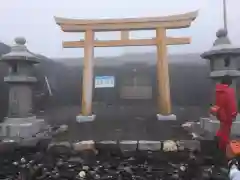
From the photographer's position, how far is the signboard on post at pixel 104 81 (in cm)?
953

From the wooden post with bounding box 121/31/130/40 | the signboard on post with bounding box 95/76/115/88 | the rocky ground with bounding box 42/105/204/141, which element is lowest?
the rocky ground with bounding box 42/105/204/141

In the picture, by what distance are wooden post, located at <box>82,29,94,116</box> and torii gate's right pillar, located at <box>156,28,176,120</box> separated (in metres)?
1.93

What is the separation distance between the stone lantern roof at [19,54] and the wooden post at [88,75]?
151 centimetres

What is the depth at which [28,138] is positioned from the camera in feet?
18.9

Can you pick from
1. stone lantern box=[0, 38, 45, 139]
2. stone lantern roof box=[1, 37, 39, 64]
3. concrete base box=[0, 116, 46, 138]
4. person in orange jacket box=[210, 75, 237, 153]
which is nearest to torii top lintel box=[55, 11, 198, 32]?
stone lantern roof box=[1, 37, 39, 64]

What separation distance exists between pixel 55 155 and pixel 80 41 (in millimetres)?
3841

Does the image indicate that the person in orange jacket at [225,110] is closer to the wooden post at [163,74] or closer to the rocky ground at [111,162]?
the rocky ground at [111,162]

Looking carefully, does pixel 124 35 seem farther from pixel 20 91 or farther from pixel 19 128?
pixel 19 128

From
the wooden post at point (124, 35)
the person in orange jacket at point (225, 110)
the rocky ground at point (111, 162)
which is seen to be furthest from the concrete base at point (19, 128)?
the person in orange jacket at point (225, 110)

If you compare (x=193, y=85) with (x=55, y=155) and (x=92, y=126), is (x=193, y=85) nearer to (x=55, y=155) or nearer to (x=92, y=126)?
(x=92, y=126)

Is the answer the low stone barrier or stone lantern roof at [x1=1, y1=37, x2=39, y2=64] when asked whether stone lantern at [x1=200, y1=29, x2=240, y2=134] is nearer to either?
the low stone barrier

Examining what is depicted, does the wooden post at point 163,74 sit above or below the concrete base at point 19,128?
→ above

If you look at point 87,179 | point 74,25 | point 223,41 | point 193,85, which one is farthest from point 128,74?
point 87,179

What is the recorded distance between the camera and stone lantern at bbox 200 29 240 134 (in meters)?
5.85
